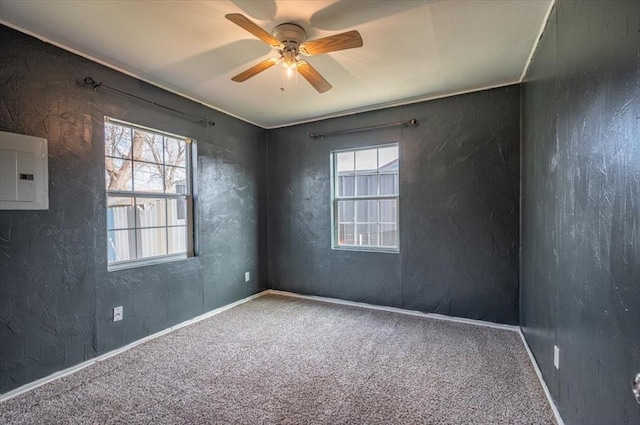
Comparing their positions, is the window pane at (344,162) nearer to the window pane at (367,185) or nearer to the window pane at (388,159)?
the window pane at (367,185)

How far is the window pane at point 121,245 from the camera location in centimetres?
277

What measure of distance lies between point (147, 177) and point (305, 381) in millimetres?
2480

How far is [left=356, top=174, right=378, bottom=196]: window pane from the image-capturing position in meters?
3.97

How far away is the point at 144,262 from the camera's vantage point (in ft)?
9.99

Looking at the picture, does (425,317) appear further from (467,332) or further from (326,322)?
(326,322)

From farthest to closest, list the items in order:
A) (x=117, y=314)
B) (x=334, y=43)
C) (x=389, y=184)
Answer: (x=389, y=184) < (x=117, y=314) < (x=334, y=43)

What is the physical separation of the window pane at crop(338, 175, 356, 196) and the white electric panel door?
10.0ft

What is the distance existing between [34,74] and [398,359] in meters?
3.58

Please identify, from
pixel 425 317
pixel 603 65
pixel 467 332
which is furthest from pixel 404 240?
pixel 603 65

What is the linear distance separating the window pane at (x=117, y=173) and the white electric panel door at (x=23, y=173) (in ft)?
1.59

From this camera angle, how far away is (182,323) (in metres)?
3.33

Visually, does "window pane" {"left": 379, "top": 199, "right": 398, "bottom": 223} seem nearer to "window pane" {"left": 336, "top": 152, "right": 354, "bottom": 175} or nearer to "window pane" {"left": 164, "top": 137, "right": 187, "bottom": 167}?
"window pane" {"left": 336, "top": 152, "right": 354, "bottom": 175}

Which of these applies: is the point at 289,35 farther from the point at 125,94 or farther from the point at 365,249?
the point at 365,249

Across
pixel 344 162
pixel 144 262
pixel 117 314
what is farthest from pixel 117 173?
pixel 344 162
